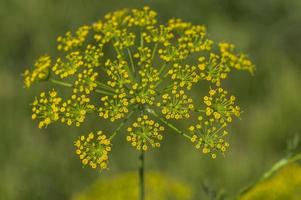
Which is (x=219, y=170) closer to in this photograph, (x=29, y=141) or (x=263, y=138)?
(x=263, y=138)

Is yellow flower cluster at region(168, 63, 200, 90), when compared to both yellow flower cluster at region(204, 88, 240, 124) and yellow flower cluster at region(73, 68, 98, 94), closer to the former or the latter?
yellow flower cluster at region(204, 88, 240, 124)

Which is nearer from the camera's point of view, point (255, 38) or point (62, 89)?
point (62, 89)

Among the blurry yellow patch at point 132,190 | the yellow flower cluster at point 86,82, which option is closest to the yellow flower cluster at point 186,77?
the yellow flower cluster at point 86,82

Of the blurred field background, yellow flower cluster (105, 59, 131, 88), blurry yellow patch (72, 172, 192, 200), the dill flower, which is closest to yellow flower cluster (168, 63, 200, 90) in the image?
the dill flower

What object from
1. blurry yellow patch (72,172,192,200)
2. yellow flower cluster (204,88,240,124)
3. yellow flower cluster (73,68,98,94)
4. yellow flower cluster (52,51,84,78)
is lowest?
blurry yellow patch (72,172,192,200)

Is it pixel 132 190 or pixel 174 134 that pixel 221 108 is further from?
pixel 174 134

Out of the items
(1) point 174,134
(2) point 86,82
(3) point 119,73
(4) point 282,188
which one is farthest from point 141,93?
(1) point 174,134

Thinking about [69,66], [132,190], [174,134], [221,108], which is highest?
[69,66]

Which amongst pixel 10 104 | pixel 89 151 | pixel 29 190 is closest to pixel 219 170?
pixel 29 190
